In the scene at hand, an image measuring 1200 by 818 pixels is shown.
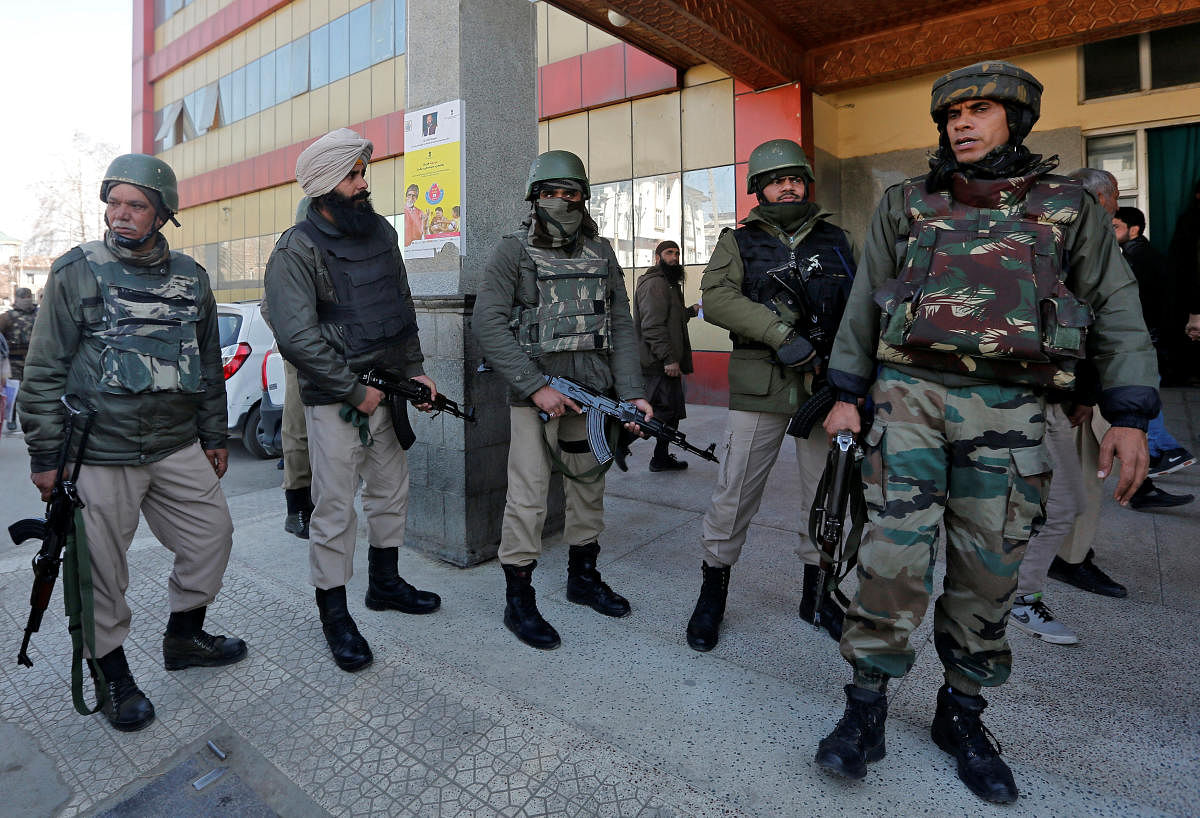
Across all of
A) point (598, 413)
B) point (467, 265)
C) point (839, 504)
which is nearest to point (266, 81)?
point (467, 265)

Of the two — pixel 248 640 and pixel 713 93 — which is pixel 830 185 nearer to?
→ pixel 713 93

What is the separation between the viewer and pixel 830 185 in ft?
30.3

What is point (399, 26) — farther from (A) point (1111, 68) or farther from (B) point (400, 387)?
(B) point (400, 387)

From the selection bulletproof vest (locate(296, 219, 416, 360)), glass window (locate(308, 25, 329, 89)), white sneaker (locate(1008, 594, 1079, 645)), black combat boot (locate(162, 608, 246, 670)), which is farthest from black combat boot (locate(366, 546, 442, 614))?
glass window (locate(308, 25, 329, 89))

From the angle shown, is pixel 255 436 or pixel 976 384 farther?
pixel 255 436

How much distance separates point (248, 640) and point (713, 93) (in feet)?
29.1

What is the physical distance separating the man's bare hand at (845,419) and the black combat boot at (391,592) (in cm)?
197

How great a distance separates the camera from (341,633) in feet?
9.25

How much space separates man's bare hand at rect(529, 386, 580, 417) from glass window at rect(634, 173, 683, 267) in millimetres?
7708

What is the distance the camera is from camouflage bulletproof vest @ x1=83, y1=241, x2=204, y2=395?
245 centimetres

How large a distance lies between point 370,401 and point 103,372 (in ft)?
2.94

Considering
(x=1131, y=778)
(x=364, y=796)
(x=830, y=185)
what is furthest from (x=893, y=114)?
(x=364, y=796)

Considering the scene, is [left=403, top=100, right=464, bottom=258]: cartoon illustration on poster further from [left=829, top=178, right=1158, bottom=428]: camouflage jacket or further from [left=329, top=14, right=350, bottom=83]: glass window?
[left=329, top=14, right=350, bottom=83]: glass window

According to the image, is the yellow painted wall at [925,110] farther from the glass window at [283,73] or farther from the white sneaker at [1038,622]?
the glass window at [283,73]
